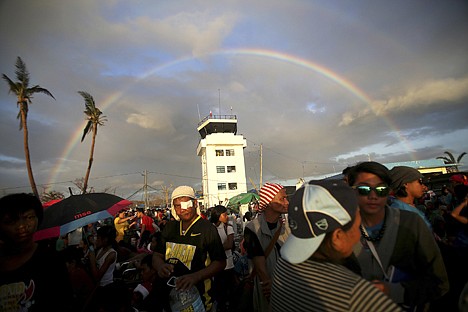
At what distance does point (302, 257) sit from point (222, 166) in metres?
46.0

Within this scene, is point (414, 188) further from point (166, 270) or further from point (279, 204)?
point (166, 270)

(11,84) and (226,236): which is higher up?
(11,84)

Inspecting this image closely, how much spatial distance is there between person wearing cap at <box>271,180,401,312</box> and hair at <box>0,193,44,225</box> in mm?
2590

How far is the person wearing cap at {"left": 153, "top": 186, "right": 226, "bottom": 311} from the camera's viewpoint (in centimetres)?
281

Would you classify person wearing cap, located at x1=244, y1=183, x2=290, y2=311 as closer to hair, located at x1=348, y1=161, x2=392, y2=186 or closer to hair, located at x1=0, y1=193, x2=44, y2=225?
hair, located at x1=348, y1=161, x2=392, y2=186

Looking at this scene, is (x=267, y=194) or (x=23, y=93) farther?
(x=23, y=93)

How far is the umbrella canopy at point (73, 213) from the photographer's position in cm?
528

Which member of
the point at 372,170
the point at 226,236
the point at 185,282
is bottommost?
the point at 226,236

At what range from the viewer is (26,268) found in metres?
2.20

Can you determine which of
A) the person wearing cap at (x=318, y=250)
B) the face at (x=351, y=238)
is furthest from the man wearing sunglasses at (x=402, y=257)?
the person wearing cap at (x=318, y=250)

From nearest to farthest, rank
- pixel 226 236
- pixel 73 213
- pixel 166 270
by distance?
pixel 166 270 < pixel 73 213 < pixel 226 236

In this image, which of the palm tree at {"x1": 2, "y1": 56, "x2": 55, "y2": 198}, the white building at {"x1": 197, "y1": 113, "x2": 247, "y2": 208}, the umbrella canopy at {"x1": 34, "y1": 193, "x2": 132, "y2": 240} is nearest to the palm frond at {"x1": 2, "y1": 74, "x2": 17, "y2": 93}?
the palm tree at {"x1": 2, "y1": 56, "x2": 55, "y2": 198}

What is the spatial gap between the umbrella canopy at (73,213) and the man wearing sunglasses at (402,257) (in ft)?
18.7

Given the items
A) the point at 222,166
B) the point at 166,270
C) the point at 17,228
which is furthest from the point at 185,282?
the point at 222,166
